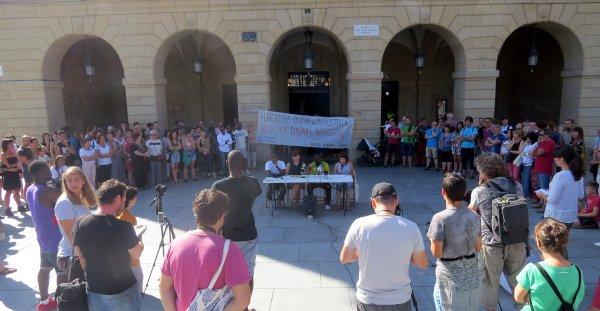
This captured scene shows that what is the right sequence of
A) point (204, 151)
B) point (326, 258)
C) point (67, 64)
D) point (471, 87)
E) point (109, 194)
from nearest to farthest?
point (109, 194) < point (326, 258) < point (204, 151) < point (471, 87) < point (67, 64)

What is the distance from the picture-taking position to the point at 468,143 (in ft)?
39.0

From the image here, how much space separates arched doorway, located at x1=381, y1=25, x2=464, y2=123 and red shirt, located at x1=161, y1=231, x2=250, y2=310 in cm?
1694

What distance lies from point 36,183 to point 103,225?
194cm

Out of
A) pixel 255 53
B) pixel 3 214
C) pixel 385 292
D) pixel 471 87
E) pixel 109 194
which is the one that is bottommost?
pixel 3 214

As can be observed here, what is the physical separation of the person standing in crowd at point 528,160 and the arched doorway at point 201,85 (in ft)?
41.9

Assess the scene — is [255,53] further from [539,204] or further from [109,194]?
[109,194]

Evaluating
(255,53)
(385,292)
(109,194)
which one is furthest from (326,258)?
(255,53)

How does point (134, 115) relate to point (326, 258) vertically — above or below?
above

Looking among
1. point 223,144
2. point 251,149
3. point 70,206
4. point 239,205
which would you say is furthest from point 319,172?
point 70,206

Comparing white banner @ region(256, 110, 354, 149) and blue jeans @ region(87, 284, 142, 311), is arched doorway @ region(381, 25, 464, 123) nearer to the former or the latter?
white banner @ region(256, 110, 354, 149)

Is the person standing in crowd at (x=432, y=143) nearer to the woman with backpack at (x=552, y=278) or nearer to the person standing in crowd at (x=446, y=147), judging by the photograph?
the person standing in crowd at (x=446, y=147)

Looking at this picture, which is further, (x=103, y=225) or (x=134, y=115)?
(x=134, y=115)

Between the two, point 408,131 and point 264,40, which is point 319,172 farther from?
point 264,40

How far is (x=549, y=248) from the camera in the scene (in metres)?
2.81
